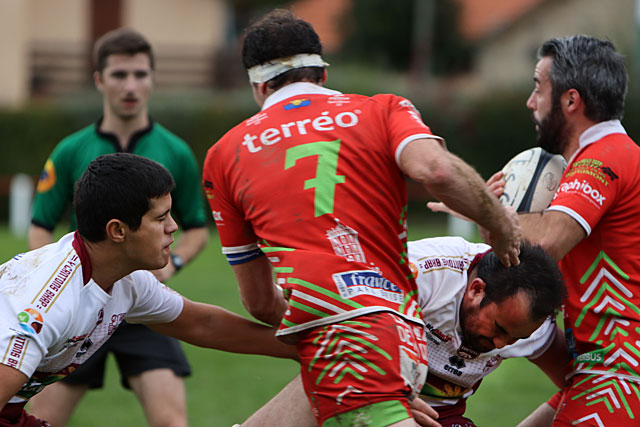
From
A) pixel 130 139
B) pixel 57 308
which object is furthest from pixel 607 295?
pixel 130 139

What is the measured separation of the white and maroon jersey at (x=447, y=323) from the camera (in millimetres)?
4145

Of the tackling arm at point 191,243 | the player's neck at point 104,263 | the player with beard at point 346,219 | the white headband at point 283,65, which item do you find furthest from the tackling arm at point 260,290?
the tackling arm at point 191,243

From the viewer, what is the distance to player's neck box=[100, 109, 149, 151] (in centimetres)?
602

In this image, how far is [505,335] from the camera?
3.97 m

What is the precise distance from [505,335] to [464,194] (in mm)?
869

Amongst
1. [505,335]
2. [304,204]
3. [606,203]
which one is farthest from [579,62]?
[304,204]

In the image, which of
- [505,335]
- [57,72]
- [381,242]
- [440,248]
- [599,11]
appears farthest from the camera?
[599,11]

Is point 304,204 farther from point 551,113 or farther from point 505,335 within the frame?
point 551,113

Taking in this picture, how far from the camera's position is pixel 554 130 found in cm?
443

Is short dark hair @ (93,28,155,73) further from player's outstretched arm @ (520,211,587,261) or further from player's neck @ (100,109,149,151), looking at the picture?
player's outstretched arm @ (520,211,587,261)

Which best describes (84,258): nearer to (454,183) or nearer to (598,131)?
(454,183)

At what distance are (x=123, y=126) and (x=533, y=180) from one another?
2810 millimetres

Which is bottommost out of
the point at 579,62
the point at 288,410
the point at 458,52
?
the point at 458,52

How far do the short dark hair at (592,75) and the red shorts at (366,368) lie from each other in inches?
59.8
